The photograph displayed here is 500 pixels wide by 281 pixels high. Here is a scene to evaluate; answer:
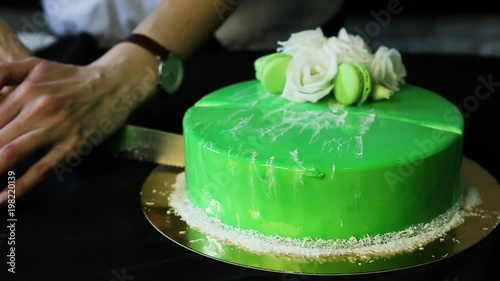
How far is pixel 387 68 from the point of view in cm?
117

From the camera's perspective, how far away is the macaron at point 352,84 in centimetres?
109

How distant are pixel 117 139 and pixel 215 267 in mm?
438

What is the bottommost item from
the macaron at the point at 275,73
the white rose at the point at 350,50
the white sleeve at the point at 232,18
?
the white sleeve at the point at 232,18

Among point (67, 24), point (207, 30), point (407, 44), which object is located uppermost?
point (207, 30)

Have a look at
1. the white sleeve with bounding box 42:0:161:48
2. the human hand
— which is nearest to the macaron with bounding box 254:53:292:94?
the human hand

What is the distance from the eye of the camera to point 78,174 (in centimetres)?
120

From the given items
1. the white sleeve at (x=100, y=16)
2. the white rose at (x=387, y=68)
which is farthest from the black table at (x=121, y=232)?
the white sleeve at (x=100, y=16)

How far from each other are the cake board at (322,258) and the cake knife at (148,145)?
0.05m

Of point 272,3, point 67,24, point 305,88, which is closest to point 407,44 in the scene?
point 272,3

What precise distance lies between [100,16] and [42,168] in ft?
2.46

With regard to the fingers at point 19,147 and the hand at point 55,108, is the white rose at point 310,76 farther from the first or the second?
the fingers at point 19,147

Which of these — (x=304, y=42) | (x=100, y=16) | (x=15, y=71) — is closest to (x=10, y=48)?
(x=15, y=71)

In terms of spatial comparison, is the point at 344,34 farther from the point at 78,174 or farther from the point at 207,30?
the point at 78,174

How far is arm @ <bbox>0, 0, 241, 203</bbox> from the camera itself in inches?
43.2
